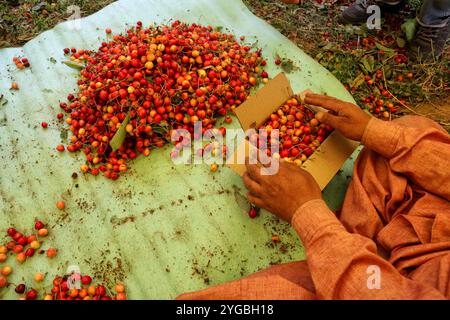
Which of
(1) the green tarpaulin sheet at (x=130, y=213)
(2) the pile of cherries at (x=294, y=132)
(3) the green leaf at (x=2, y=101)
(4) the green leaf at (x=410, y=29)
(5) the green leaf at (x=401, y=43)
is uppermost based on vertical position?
(4) the green leaf at (x=410, y=29)

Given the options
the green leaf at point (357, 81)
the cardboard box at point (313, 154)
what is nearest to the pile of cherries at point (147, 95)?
the cardboard box at point (313, 154)

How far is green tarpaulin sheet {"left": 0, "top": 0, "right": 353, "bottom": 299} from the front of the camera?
2.02m

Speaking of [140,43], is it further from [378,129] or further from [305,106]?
[378,129]

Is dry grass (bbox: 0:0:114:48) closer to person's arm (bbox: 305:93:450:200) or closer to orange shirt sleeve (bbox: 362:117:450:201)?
person's arm (bbox: 305:93:450:200)

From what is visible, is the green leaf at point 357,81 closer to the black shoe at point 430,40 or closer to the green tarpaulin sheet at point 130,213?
the green tarpaulin sheet at point 130,213

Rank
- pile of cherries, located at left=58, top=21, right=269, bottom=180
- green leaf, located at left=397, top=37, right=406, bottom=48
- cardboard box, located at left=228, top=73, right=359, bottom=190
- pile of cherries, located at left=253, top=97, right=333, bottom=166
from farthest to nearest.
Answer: green leaf, located at left=397, top=37, right=406, bottom=48
pile of cherries, located at left=58, top=21, right=269, bottom=180
pile of cherries, located at left=253, top=97, right=333, bottom=166
cardboard box, located at left=228, top=73, right=359, bottom=190

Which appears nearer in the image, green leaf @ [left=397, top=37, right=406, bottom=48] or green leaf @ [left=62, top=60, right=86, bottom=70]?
green leaf @ [left=62, top=60, right=86, bottom=70]

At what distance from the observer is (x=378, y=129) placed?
5.89 ft

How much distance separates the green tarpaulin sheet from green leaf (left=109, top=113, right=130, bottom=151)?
208 mm

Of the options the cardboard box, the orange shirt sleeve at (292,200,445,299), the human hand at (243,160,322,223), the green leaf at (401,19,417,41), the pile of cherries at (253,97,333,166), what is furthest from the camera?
the green leaf at (401,19,417,41)

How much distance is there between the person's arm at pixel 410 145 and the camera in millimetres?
1647

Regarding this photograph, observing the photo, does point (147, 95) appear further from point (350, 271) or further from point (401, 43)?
point (401, 43)

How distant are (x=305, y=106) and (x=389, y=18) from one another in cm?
224

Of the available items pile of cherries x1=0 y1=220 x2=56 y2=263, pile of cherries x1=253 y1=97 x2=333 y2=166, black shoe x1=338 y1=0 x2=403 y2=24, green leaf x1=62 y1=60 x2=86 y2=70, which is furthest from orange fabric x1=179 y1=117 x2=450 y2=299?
black shoe x1=338 y1=0 x2=403 y2=24
